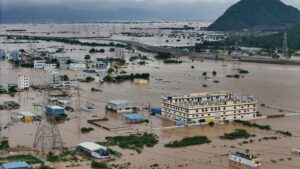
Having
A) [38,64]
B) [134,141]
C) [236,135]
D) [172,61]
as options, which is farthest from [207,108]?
[172,61]

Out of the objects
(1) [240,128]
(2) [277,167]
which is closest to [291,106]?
(1) [240,128]

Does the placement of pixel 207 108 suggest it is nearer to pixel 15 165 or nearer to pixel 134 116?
pixel 134 116

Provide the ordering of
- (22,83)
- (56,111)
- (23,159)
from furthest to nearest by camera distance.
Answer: (22,83), (56,111), (23,159)

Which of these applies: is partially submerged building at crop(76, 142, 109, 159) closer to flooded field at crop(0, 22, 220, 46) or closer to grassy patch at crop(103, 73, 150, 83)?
grassy patch at crop(103, 73, 150, 83)

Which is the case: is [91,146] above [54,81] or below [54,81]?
below

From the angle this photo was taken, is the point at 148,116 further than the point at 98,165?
Yes

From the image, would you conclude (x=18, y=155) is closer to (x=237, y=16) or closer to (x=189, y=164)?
(x=189, y=164)
